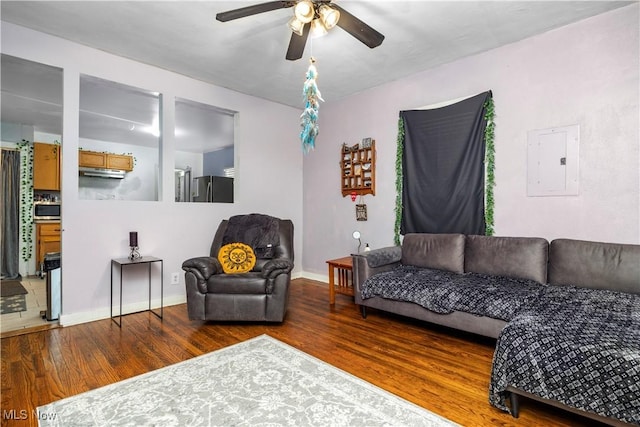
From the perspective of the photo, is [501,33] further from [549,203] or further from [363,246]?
[363,246]

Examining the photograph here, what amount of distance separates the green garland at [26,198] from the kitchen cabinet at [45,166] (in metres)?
0.13

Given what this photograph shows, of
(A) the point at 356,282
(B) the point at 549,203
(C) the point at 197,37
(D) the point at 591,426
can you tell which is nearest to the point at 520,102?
(B) the point at 549,203

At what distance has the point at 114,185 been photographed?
264 inches

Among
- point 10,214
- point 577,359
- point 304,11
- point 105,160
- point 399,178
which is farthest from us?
point 105,160

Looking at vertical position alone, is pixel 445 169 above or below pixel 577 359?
above

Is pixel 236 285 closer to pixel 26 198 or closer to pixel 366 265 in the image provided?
pixel 366 265

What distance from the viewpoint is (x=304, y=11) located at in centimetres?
195

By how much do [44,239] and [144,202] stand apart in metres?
3.31

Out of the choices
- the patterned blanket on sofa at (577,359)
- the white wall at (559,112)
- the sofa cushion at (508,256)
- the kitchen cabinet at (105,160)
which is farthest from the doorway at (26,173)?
the sofa cushion at (508,256)

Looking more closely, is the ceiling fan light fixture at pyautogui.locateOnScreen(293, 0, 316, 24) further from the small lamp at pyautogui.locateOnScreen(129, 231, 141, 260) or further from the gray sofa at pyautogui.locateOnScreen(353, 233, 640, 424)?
the small lamp at pyautogui.locateOnScreen(129, 231, 141, 260)

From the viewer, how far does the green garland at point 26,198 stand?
17.3 feet

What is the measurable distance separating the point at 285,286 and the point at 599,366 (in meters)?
2.19

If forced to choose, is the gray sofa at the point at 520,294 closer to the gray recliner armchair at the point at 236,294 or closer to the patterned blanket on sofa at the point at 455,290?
the patterned blanket on sofa at the point at 455,290

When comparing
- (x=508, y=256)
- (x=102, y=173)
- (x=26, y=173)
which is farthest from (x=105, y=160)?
(x=508, y=256)
